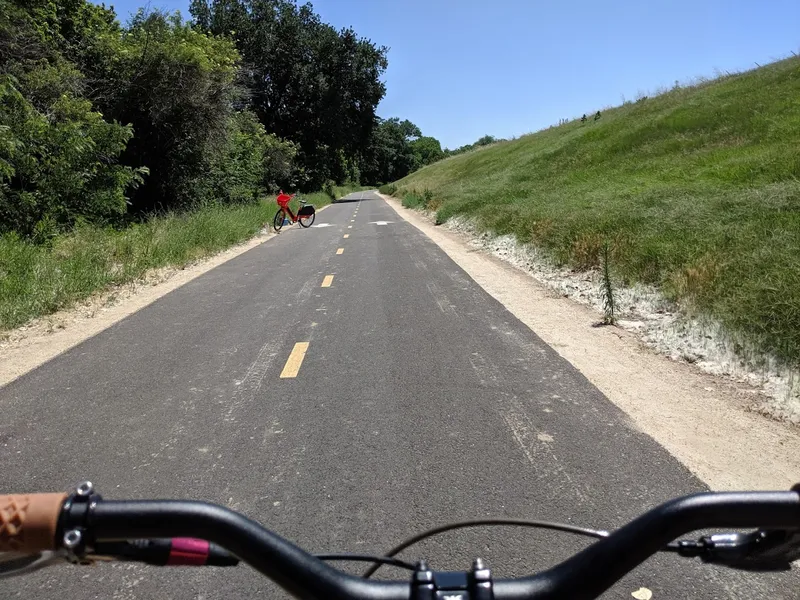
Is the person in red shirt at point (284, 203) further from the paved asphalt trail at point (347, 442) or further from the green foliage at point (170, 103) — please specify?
the paved asphalt trail at point (347, 442)

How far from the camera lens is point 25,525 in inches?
51.0

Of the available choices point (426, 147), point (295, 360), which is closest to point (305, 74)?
point (295, 360)

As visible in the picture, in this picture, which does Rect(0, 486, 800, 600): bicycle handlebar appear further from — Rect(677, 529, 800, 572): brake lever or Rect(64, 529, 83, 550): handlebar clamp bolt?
Rect(677, 529, 800, 572): brake lever

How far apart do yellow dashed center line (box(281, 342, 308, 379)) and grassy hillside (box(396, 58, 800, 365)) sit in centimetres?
493

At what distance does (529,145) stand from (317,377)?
50.4 m

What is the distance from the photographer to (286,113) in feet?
178

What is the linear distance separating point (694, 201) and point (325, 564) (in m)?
15.4

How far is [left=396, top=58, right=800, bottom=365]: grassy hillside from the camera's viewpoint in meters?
7.86

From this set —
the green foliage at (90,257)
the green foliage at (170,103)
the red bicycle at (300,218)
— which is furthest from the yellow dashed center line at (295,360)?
the red bicycle at (300,218)

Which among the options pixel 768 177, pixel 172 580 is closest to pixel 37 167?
pixel 172 580

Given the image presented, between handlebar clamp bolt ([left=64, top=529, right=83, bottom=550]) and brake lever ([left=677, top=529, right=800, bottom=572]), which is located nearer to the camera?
handlebar clamp bolt ([left=64, top=529, right=83, bottom=550])

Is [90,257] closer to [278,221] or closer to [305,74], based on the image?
[278,221]

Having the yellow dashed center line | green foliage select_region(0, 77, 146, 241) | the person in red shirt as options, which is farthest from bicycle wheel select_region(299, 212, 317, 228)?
the yellow dashed center line

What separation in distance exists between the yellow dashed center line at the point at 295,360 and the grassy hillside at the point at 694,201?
16.2ft
